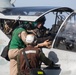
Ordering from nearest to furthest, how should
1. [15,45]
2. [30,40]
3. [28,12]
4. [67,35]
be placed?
[30,40] < [67,35] < [15,45] < [28,12]

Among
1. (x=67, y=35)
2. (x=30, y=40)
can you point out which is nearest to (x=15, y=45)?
(x=30, y=40)

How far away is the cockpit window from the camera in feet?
27.0

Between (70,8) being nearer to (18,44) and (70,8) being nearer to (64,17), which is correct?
(64,17)

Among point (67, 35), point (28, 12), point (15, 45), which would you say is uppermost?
point (28, 12)

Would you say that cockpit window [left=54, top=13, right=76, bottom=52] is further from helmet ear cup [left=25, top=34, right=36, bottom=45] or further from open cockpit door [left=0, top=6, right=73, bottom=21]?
helmet ear cup [left=25, top=34, right=36, bottom=45]

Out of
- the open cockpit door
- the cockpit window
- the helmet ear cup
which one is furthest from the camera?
the open cockpit door

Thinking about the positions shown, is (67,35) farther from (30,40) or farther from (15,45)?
(15,45)

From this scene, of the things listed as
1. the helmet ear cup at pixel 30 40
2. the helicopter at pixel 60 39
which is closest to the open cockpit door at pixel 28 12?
the helicopter at pixel 60 39

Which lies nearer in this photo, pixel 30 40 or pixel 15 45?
pixel 30 40

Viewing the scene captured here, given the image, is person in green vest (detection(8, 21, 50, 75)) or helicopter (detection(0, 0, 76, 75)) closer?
helicopter (detection(0, 0, 76, 75))

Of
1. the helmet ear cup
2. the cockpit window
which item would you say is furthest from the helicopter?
the helmet ear cup

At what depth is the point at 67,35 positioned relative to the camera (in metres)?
8.34

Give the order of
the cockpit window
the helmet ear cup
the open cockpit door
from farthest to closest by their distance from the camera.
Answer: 1. the open cockpit door
2. the cockpit window
3. the helmet ear cup

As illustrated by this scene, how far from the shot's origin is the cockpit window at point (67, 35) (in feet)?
27.0
